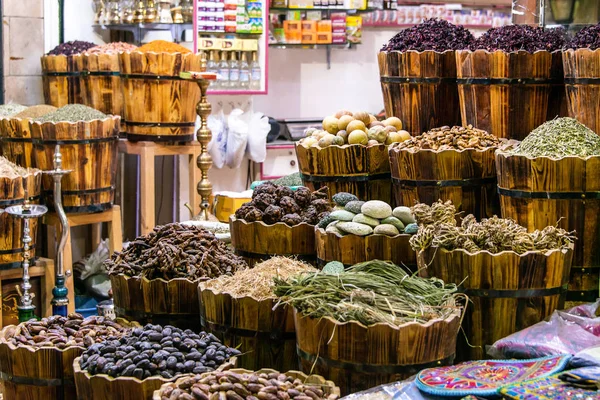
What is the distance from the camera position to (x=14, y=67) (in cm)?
619

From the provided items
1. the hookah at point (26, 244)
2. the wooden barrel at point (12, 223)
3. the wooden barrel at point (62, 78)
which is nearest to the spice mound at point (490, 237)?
the hookah at point (26, 244)

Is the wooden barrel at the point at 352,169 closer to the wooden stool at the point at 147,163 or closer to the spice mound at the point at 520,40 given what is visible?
the spice mound at the point at 520,40

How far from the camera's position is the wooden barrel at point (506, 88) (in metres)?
3.63

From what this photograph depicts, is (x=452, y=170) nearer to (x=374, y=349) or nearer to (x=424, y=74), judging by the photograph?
(x=424, y=74)

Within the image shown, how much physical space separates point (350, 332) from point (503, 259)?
586 mm

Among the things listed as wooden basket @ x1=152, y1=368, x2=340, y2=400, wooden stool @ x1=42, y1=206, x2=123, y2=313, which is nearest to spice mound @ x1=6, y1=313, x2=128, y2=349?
wooden basket @ x1=152, y1=368, x2=340, y2=400

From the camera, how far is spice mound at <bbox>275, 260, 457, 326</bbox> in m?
2.46

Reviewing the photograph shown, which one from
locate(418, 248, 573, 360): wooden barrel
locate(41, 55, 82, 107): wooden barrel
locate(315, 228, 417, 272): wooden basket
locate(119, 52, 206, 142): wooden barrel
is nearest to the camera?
locate(418, 248, 573, 360): wooden barrel

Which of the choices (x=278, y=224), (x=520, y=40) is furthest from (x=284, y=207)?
(x=520, y=40)

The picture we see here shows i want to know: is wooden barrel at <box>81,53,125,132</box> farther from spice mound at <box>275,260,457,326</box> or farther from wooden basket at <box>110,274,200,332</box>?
spice mound at <box>275,260,457,326</box>

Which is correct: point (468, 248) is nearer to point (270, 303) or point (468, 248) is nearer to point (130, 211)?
point (270, 303)

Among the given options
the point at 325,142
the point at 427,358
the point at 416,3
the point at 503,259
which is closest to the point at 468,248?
the point at 503,259

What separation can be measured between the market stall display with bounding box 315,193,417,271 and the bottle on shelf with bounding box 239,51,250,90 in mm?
4321

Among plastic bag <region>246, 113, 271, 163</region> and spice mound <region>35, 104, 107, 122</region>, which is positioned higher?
spice mound <region>35, 104, 107, 122</region>
